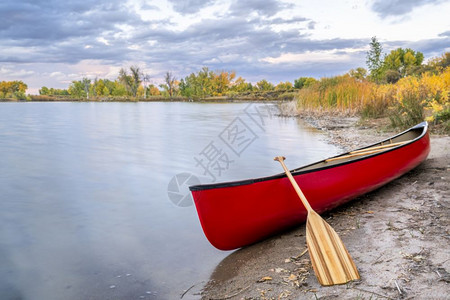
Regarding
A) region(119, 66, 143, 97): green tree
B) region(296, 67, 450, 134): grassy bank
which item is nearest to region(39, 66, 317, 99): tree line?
region(119, 66, 143, 97): green tree

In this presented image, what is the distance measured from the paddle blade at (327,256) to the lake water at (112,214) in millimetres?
1011

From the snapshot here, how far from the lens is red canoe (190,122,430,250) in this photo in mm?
3133

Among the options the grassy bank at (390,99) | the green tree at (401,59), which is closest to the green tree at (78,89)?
the green tree at (401,59)

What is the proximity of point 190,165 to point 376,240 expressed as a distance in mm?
5890

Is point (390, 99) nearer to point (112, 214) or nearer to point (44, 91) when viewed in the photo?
point (112, 214)

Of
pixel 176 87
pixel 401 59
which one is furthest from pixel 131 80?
pixel 401 59

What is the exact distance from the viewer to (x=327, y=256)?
275 cm

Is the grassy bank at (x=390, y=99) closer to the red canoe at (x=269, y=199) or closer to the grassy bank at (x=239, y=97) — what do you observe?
the red canoe at (x=269, y=199)

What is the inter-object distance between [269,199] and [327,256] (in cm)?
82

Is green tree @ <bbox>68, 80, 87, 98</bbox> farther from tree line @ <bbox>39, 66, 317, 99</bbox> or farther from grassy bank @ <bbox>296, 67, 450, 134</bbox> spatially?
grassy bank @ <bbox>296, 67, 450, 134</bbox>

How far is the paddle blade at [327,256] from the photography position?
8.41 feet

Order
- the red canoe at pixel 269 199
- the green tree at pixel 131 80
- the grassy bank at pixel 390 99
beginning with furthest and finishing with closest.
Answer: the green tree at pixel 131 80, the grassy bank at pixel 390 99, the red canoe at pixel 269 199

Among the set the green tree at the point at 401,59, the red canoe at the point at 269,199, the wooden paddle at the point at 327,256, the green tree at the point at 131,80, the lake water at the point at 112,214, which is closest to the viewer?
the wooden paddle at the point at 327,256

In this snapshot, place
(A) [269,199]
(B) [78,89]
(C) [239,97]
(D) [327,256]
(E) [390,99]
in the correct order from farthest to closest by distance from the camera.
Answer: (B) [78,89] → (C) [239,97] → (E) [390,99] → (A) [269,199] → (D) [327,256]
